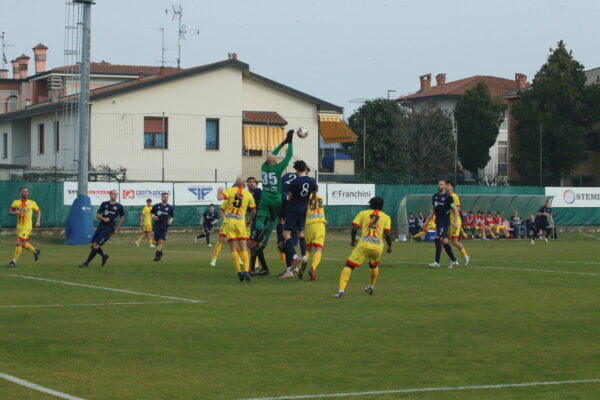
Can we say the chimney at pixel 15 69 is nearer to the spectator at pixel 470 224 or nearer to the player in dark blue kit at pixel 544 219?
the spectator at pixel 470 224

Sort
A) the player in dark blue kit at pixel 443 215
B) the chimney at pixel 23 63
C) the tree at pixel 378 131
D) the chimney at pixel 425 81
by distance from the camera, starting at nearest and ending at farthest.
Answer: the player in dark blue kit at pixel 443 215 → the tree at pixel 378 131 → the chimney at pixel 23 63 → the chimney at pixel 425 81

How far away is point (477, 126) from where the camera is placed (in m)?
81.6

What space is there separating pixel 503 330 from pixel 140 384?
554cm

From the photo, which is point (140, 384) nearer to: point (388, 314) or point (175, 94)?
point (388, 314)

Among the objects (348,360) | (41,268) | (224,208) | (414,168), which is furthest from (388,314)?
(414,168)

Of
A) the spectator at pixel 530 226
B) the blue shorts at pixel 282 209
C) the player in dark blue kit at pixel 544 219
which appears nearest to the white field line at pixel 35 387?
the blue shorts at pixel 282 209

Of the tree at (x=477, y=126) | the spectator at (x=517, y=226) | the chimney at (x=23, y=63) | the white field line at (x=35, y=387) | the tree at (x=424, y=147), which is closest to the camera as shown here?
the white field line at (x=35, y=387)

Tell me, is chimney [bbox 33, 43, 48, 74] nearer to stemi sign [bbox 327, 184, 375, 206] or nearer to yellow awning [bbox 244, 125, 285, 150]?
yellow awning [bbox 244, 125, 285, 150]

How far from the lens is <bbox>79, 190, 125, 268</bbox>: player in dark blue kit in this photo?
79.5 feet

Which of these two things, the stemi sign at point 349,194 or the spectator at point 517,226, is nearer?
the stemi sign at point 349,194

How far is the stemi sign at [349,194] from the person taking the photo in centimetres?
4991

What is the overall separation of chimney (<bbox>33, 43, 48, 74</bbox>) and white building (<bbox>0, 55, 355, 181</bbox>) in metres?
26.7

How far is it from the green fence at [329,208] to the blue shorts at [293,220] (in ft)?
82.7

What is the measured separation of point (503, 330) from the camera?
13.1 m
